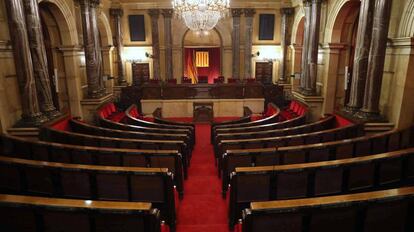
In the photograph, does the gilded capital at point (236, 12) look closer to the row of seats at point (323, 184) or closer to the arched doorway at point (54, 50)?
the arched doorway at point (54, 50)

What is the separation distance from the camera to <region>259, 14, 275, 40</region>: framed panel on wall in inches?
563

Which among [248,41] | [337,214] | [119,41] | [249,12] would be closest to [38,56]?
[337,214]

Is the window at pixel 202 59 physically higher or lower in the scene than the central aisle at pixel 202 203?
higher

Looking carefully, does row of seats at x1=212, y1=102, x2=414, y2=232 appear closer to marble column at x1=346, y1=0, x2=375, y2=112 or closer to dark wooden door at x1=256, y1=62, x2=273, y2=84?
marble column at x1=346, y1=0, x2=375, y2=112

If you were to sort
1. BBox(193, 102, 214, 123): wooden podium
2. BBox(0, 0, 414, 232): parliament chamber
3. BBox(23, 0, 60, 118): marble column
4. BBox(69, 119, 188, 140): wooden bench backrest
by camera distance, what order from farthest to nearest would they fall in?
BBox(193, 102, 214, 123): wooden podium, BBox(23, 0, 60, 118): marble column, BBox(69, 119, 188, 140): wooden bench backrest, BBox(0, 0, 414, 232): parliament chamber

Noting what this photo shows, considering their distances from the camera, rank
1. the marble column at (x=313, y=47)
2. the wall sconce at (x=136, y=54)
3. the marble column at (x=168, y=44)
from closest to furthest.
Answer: the marble column at (x=313, y=47) → the marble column at (x=168, y=44) → the wall sconce at (x=136, y=54)

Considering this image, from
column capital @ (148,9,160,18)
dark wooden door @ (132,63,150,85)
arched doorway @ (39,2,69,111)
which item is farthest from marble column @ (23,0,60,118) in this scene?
column capital @ (148,9,160,18)

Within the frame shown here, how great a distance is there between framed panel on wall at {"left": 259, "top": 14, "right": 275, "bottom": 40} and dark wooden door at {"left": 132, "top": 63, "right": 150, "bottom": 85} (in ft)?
20.5

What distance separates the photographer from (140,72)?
14664mm

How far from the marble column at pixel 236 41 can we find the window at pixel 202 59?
76.6 inches

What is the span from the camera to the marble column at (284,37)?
43.7 ft

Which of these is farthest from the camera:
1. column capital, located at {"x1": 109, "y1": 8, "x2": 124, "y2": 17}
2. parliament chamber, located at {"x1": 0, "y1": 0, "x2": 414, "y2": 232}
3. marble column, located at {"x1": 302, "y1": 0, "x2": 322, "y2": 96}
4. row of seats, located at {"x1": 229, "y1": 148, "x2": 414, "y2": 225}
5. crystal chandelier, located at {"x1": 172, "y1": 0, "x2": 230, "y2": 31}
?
column capital, located at {"x1": 109, "y1": 8, "x2": 124, "y2": 17}

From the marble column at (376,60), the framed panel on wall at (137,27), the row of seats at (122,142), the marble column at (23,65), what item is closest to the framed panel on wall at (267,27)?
the framed panel on wall at (137,27)

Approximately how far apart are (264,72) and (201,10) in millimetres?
7670
